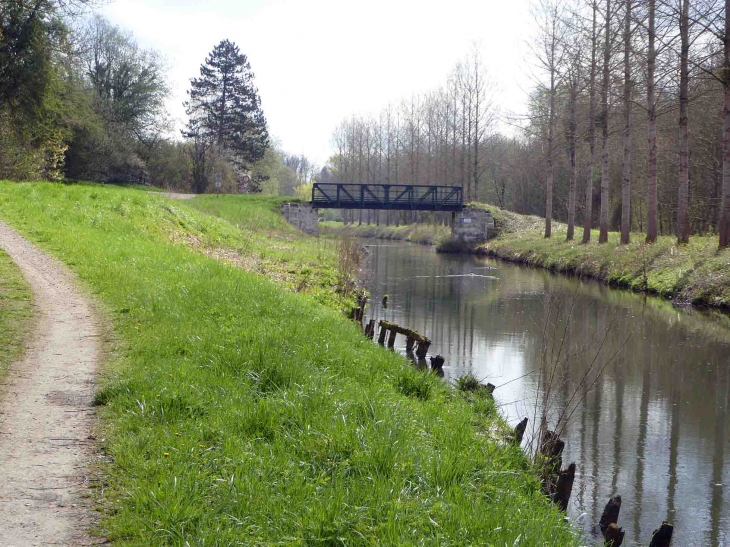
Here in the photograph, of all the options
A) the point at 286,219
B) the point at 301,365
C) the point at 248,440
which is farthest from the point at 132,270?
the point at 286,219

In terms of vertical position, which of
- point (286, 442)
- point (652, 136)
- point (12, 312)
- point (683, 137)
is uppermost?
point (652, 136)

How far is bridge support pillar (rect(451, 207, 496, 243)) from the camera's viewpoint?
41906 millimetres

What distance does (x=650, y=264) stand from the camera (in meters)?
21.8

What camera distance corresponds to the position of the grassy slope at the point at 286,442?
404 centimetres

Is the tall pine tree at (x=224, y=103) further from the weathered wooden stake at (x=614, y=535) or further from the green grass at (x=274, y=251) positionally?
the weathered wooden stake at (x=614, y=535)

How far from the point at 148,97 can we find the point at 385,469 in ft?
161

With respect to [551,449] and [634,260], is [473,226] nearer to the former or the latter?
[634,260]

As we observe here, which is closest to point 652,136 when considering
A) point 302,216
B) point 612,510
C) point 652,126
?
point 652,126

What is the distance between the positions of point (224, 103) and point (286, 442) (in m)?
54.3

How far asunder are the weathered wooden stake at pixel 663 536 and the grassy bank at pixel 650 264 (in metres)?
13.4

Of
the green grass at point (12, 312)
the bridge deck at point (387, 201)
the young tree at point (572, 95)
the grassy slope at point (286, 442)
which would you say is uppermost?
the young tree at point (572, 95)

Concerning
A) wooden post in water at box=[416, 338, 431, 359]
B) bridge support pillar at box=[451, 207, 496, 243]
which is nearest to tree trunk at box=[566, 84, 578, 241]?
bridge support pillar at box=[451, 207, 496, 243]

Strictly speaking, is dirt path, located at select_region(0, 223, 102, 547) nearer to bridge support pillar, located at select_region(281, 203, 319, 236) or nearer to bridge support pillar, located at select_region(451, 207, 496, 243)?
bridge support pillar, located at select_region(281, 203, 319, 236)

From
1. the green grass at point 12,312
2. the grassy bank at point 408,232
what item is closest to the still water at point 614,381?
the green grass at point 12,312
